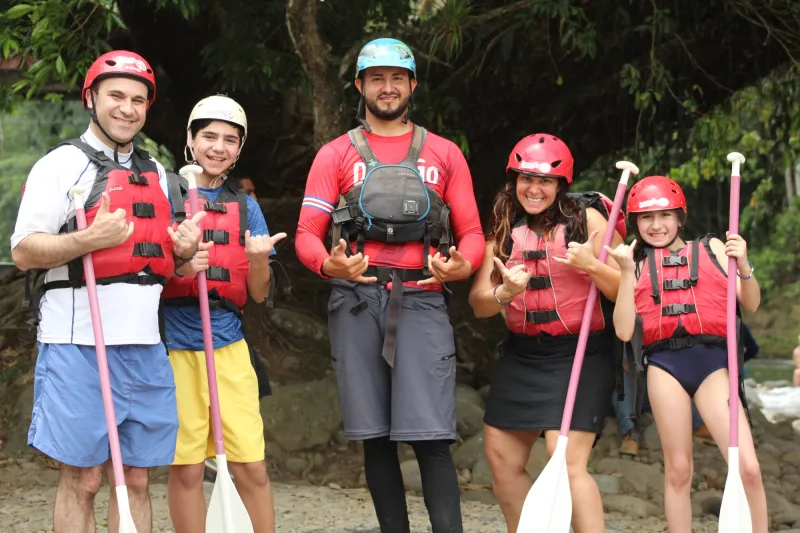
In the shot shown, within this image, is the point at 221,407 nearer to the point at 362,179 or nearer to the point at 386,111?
the point at 362,179

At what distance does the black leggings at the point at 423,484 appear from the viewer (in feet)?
13.4

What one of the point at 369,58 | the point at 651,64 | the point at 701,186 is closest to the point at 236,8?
the point at 651,64

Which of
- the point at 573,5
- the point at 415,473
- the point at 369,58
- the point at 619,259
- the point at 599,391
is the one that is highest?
the point at 573,5

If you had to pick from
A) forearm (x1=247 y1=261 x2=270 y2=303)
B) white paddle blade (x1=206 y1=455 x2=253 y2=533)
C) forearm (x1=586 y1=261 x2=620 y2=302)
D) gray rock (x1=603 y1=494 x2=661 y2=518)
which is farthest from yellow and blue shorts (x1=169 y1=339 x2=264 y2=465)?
gray rock (x1=603 y1=494 x2=661 y2=518)

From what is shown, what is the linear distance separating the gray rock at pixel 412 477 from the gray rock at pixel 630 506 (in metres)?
1.33

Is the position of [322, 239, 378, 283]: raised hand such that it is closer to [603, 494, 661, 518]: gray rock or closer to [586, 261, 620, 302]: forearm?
[586, 261, 620, 302]: forearm

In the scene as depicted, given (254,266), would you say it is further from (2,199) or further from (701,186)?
(2,199)

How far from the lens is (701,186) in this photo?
2084 cm

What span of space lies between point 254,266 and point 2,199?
19.9 meters

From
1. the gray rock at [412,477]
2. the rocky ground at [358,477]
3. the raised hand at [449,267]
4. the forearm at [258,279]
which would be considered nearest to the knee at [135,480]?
the forearm at [258,279]

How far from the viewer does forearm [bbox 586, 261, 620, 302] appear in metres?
4.15

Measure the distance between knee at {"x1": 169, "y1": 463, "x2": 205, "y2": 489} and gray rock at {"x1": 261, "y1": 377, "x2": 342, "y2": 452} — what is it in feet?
12.4

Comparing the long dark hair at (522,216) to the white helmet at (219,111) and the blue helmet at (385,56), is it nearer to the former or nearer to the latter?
the blue helmet at (385,56)

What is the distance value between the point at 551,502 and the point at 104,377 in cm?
177
